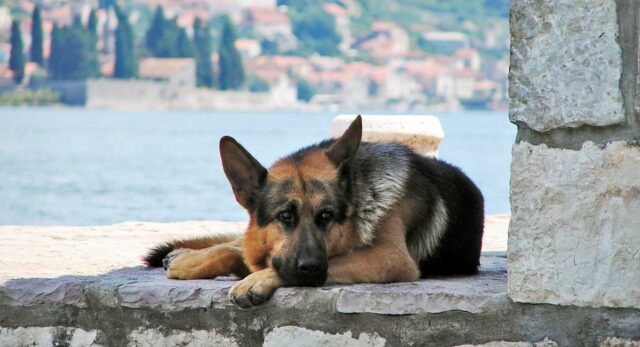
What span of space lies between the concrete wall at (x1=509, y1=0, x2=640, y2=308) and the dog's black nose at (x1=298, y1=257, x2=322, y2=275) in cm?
84

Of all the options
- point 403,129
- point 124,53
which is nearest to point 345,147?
point 403,129

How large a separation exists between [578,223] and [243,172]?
158 cm

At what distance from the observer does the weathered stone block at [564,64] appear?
4180mm

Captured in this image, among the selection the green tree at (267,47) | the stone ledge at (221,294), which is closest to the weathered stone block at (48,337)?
the stone ledge at (221,294)

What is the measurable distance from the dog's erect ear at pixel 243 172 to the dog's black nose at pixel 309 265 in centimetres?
50

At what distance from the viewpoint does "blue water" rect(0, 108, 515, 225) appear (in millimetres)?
25219

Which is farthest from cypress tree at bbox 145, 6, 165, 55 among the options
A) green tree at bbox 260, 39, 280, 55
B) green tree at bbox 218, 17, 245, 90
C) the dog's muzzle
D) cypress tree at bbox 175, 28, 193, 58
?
the dog's muzzle

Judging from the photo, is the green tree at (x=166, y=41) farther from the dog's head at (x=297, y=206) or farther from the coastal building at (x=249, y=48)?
the dog's head at (x=297, y=206)

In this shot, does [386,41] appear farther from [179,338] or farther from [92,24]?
[179,338]

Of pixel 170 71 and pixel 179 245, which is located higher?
pixel 179 245

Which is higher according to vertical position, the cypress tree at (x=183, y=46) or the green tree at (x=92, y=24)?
the green tree at (x=92, y=24)

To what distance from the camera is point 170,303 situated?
490 centimetres

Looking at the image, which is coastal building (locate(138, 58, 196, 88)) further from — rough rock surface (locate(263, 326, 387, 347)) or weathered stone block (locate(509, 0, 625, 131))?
weathered stone block (locate(509, 0, 625, 131))

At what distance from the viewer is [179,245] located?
6.05 meters
